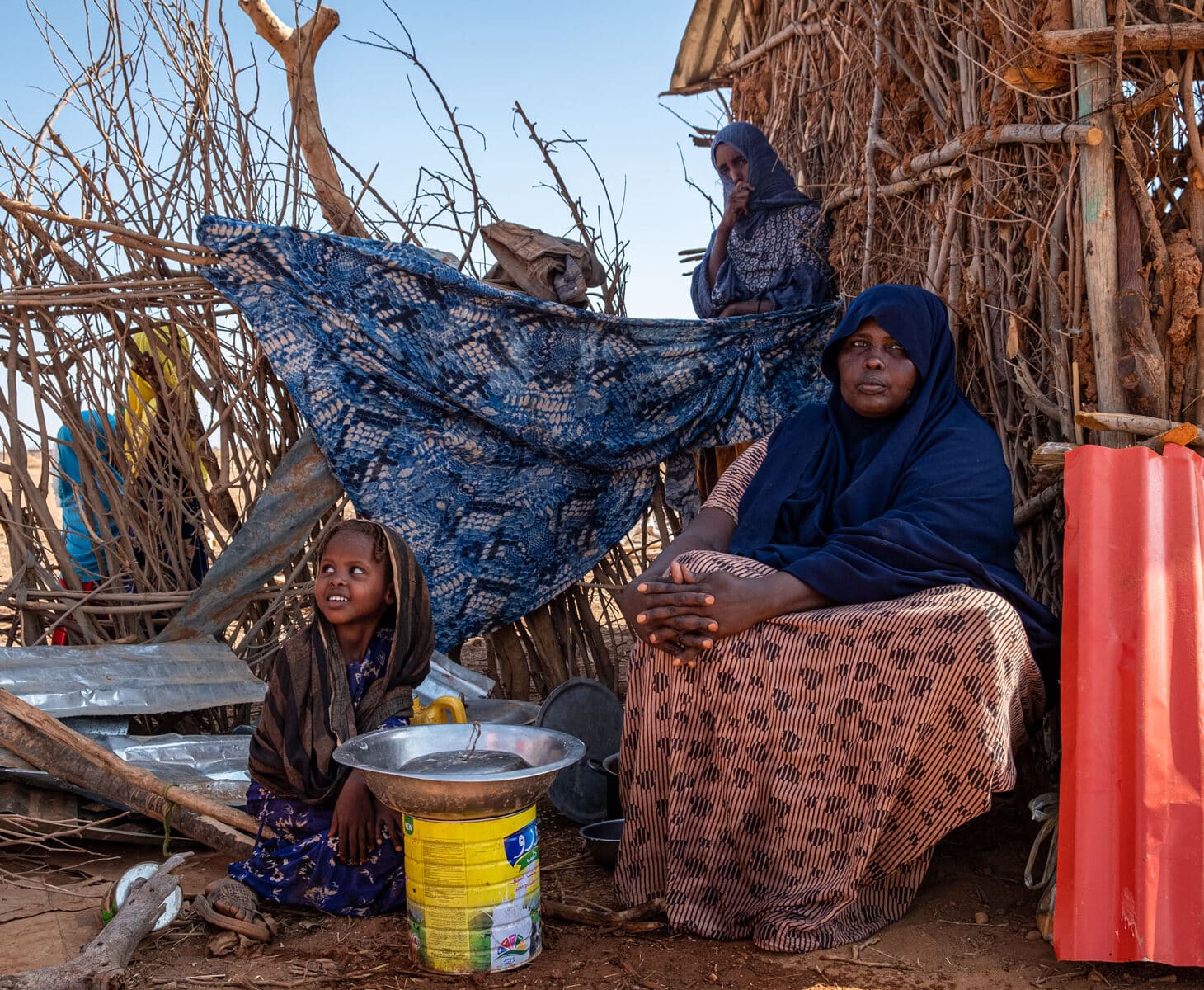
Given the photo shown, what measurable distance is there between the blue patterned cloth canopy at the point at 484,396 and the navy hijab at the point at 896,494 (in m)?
0.80

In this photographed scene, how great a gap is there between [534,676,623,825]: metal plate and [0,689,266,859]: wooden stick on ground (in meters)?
1.09

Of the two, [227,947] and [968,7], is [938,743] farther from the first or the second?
[968,7]

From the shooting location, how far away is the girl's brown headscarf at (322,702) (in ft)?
9.62

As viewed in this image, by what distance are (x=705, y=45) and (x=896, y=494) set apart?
3992 mm

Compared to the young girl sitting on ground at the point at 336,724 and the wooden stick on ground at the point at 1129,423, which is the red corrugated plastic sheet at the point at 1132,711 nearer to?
the wooden stick on ground at the point at 1129,423

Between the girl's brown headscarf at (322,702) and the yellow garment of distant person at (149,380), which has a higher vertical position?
the yellow garment of distant person at (149,380)

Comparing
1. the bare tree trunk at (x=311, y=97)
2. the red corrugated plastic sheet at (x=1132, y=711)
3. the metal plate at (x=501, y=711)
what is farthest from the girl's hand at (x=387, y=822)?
the bare tree trunk at (x=311, y=97)

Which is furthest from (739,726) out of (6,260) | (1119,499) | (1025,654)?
(6,260)

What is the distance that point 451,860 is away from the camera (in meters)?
2.45

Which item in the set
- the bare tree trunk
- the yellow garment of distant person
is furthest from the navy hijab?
the yellow garment of distant person

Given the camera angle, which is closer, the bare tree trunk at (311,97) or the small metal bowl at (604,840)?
the small metal bowl at (604,840)

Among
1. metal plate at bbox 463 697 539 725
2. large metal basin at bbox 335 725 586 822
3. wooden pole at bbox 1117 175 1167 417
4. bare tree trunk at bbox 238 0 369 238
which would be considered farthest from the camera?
bare tree trunk at bbox 238 0 369 238

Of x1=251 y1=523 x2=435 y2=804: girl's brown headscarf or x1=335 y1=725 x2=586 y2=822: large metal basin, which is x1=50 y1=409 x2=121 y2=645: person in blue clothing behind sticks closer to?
x1=251 y1=523 x2=435 y2=804: girl's brown headscarf

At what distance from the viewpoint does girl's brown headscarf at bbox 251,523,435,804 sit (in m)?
2.93
